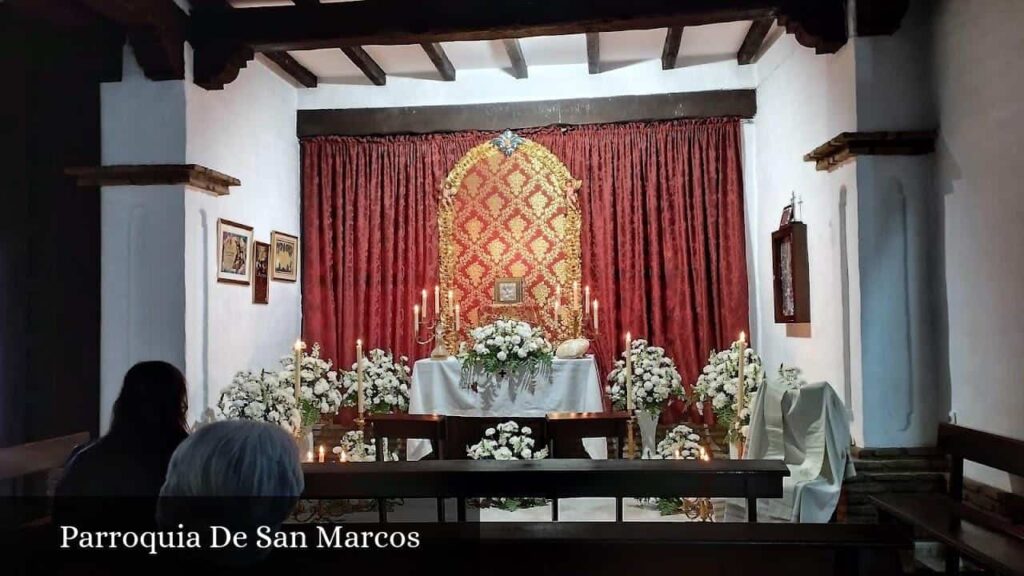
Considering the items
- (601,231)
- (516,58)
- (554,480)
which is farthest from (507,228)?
(554,480)

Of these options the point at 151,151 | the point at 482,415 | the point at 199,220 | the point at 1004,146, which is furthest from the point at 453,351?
the point at 1004,146

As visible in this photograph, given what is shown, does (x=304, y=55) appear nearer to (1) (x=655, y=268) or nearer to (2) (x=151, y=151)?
(2) (x=151, y=151)

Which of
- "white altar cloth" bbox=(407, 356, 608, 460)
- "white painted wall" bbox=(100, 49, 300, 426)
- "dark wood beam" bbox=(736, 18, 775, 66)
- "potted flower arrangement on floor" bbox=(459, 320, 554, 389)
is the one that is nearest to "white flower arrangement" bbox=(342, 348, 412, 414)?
"white altar cloth" bbox=(407, 356, 608, 460)

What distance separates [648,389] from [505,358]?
121cm

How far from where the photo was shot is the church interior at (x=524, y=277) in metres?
2.78

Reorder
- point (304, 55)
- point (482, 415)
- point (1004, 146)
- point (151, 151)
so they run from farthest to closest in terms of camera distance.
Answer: point (304, 55)
point (482, 415)
point (151, 151)
point (1004, 146)

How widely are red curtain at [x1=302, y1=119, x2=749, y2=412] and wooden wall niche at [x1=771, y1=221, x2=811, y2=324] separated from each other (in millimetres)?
927

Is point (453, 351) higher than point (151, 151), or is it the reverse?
point (151, 151)

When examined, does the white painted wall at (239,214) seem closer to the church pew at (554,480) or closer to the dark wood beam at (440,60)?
the dark wood beam at (440,60)

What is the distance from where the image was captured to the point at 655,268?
293 inches

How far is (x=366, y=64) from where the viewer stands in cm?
707

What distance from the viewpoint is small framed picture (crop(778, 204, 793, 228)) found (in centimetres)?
612

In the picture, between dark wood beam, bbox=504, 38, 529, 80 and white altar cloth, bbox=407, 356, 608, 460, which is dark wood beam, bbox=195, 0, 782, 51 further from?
white altar cloth, bbox=407, 356, 608, 460

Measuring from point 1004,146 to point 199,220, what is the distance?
5.07m
